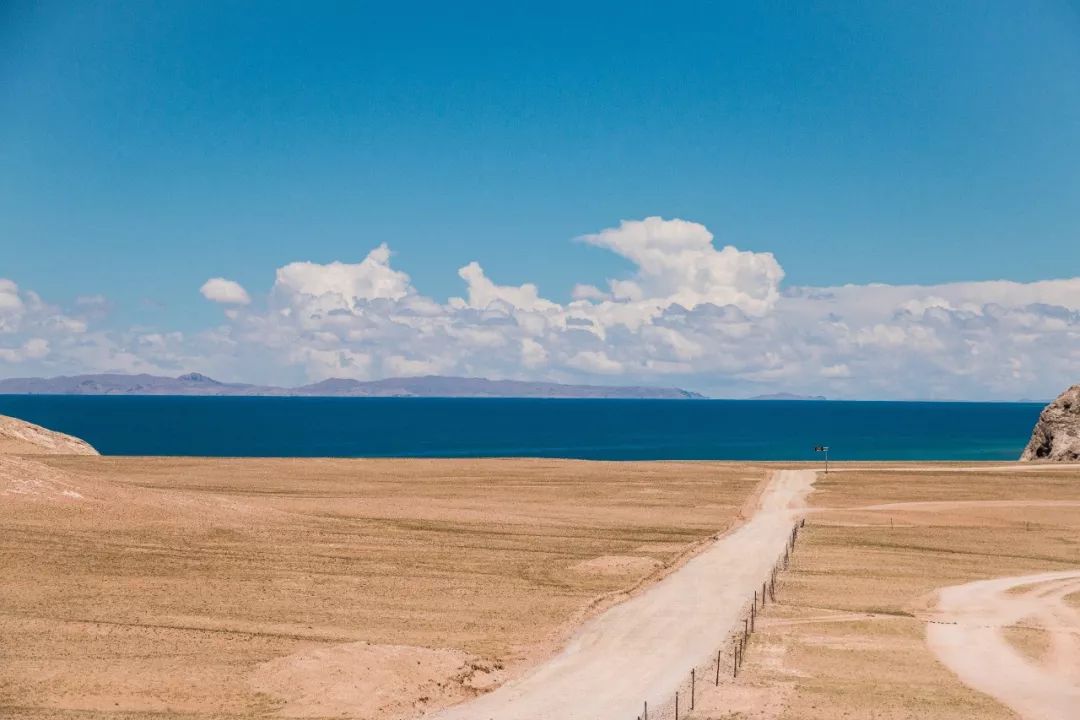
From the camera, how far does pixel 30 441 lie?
117750 mm

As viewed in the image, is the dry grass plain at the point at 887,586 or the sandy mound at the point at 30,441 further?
the sandy mound at the point at 30,441

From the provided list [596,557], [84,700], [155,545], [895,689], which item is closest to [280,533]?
[155,545]

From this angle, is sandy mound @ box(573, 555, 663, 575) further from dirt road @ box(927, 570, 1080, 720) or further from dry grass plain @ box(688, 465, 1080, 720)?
dirt road @ box(927, 570, 1080, 720)

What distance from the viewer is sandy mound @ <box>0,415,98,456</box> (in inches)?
4402

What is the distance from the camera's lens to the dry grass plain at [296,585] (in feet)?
102

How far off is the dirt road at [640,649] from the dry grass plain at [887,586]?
199 centimetres

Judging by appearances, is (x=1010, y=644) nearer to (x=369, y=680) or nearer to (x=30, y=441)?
(x=369, y=680)

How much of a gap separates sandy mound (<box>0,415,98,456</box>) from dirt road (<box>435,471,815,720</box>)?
88.2 m

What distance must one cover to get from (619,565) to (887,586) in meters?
13.9

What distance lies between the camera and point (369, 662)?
32.9m

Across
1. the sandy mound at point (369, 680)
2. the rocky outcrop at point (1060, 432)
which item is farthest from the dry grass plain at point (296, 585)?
the rocky outcrop at point (1060, 432)

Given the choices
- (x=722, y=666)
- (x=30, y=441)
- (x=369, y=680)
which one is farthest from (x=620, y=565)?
(x=30, y=441)

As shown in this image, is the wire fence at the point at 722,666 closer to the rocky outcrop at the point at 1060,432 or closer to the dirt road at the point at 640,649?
the dirt road at the point at 640,649

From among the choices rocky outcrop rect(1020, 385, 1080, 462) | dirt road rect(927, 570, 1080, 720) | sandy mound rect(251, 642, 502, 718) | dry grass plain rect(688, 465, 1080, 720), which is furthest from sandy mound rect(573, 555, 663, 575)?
rocky outcrop rect(1020, 385, 1080, 462)
